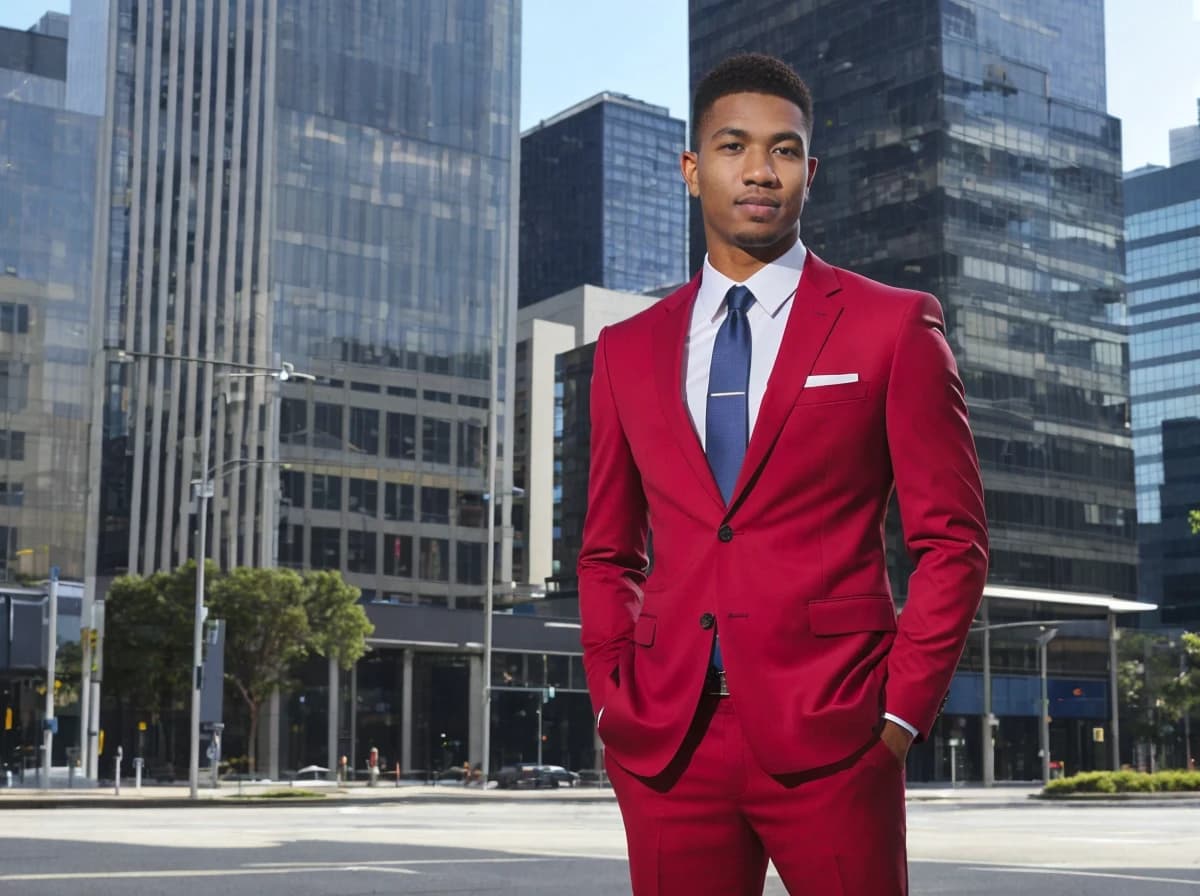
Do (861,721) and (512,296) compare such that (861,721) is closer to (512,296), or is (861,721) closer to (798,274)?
(798,274)

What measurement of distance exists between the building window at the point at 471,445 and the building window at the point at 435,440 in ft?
2.55

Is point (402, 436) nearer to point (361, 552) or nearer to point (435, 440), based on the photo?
point (435, 440)

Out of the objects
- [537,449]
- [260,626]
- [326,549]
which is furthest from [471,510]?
[260,626]

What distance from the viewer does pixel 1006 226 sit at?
96.4 metres

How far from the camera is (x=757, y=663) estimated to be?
348cm

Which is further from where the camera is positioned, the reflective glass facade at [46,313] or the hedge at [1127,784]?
the reflective glass facade at [46,313]

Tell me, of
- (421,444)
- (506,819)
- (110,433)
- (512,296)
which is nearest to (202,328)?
→ (110,433)

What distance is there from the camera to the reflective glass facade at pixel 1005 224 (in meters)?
94.6

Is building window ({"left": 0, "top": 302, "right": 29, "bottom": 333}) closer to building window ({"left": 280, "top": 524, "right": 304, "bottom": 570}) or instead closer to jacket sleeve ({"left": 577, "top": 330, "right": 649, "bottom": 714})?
building window ({"left": 280, "top": 524, "right": 304, "bottom": 570})

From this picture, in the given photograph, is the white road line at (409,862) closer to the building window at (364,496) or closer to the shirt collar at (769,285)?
the shirt collar at (769,285)

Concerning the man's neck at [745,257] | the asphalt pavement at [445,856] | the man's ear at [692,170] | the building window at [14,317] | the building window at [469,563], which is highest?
the building window at [14,317]

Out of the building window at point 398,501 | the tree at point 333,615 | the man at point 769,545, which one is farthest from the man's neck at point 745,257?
the building window at point 398,501

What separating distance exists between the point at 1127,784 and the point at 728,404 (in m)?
49.7

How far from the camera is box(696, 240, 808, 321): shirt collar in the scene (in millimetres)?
3900
